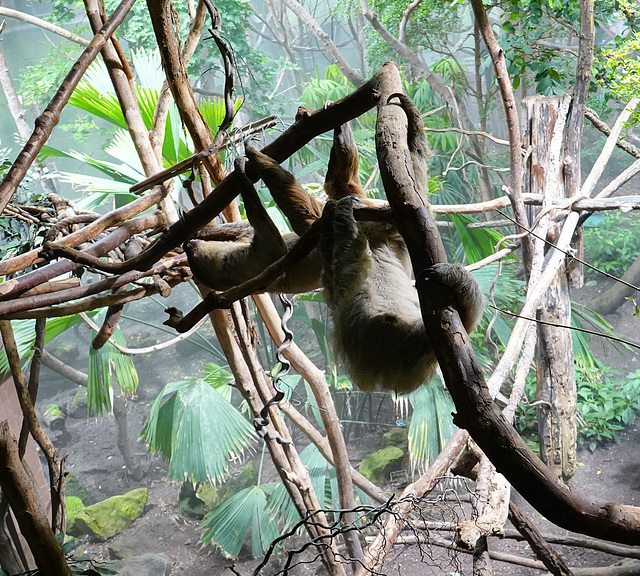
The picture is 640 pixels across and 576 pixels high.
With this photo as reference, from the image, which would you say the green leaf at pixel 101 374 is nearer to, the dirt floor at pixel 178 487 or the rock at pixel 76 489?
the dirt floor at pixel 178 487

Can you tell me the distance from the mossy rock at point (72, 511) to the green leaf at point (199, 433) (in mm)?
3270

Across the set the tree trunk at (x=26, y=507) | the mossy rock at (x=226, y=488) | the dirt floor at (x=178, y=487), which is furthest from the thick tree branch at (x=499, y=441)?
the mossy rock at (x=226, y=488)

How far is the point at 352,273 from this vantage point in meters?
1.80

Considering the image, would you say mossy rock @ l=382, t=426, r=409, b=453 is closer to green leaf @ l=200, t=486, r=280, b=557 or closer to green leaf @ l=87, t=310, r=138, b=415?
green leaf @ l=200, t=486, r=280, b=557

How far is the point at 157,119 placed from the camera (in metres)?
3.16

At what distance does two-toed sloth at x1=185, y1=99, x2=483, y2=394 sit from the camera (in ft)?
5.73

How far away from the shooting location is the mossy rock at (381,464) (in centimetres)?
680

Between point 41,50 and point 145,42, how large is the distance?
843cm

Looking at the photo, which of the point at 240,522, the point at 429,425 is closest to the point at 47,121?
the point at 429,425

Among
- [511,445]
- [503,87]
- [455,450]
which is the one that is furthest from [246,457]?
[511,445]

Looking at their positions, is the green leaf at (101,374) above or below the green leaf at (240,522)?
above

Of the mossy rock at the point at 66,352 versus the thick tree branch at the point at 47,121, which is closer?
the thick tree branch at the point at 47,121

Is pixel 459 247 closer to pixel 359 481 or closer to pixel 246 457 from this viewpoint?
pixel 359 481

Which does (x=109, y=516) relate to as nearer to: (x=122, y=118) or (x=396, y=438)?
(x=396, y=438)
